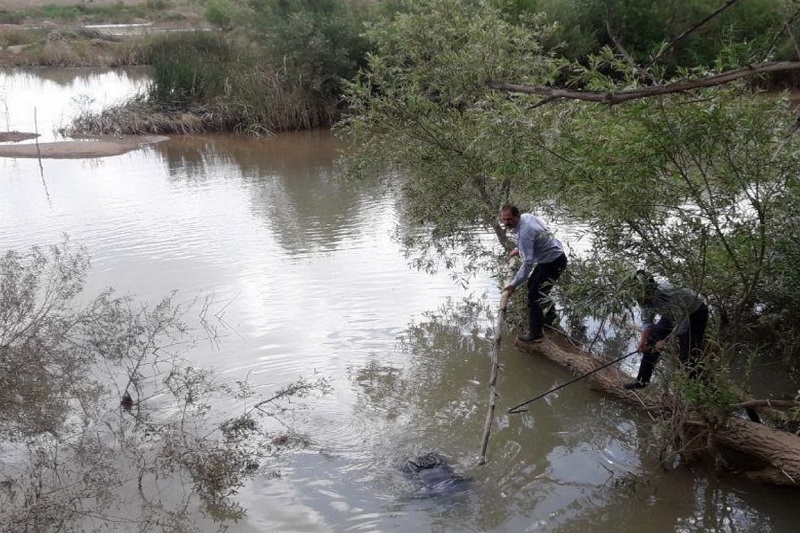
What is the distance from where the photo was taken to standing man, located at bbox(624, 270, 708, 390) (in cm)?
586

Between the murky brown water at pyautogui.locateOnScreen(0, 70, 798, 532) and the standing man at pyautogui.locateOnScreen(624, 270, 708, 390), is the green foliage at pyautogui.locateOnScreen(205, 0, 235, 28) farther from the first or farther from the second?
the standing man at pyautogui.locateOnScreen(624, 270, 708, 390)

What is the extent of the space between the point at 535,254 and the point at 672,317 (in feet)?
6.17

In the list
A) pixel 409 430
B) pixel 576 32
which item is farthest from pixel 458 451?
pixel 576 32

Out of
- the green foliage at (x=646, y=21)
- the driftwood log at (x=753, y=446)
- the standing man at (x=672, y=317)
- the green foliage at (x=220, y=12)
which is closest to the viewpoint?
the driftwood log at (x=753, y=446)

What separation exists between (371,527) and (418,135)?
186 inches

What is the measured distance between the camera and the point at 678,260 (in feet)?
19.9

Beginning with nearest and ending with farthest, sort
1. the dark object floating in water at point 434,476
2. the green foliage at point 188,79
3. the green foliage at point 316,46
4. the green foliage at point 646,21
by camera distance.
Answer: the dark object floating in water at point 434,476 < the green foliage at point 646,21 < the green foliage at point 316,46 < the green foliage at point 188,79

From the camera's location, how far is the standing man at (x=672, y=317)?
5859 mm

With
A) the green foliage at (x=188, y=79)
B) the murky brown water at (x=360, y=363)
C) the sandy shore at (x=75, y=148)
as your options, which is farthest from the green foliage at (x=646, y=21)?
the sandy shore at (x=75, y=148)

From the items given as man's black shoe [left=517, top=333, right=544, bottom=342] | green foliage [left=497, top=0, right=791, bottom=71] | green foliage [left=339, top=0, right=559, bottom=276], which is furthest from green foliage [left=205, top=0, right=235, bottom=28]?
man's black shoe [left=517, top=333, right=544, bottom=342]

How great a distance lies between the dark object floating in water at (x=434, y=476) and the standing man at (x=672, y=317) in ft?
6.53

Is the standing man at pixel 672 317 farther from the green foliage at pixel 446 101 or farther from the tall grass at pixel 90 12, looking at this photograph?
the tall grass at pixel 90 12

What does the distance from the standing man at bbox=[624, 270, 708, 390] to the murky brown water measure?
3.02ft

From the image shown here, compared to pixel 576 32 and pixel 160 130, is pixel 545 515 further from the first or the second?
pixel 160 130
